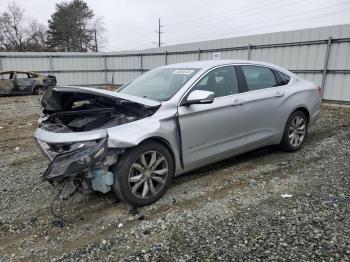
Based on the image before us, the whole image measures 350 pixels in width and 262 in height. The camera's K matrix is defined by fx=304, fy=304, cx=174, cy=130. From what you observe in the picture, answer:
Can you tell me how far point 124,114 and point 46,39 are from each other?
168 ft

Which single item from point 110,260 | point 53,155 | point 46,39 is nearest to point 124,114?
point 53,155

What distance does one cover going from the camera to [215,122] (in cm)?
397

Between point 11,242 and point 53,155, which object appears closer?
point 11,242

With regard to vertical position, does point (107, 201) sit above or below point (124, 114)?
below

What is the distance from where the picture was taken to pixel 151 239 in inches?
112

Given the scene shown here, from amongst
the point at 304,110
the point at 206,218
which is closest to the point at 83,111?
the point at 206,218

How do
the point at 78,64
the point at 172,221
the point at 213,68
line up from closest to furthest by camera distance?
the point at 172,221, the point at 213,68, the point at 78,64

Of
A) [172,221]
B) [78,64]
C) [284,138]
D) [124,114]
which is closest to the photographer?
[172,221]

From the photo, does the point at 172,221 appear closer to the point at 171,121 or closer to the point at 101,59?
the point at 171,121

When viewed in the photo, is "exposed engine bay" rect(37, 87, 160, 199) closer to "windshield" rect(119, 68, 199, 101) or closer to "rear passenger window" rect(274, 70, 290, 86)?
"windshield" rect(119, 68, 199, 101)

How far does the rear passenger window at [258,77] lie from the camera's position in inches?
180

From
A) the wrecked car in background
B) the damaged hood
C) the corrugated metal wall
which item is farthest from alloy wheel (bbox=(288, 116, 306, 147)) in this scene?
the wrecked car in background

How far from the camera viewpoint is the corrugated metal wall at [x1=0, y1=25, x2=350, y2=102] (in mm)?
10336

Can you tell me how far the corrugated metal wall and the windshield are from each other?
8143 mm
